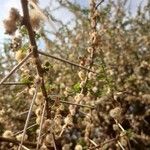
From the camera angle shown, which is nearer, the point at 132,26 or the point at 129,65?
the point at 129,65

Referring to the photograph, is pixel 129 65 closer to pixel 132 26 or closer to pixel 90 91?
pixel 132 26

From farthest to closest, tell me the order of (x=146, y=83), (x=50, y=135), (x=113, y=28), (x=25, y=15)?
(x=113, y=28), (x=146, y=83), (x=50, y=135), (x=25, y=15)

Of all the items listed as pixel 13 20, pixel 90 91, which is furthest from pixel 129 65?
pixel 13 20

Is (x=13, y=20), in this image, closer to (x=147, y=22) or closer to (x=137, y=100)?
(x=137, y=100)

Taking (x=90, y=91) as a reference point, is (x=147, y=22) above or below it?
above

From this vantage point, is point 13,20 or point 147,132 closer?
point 13,20

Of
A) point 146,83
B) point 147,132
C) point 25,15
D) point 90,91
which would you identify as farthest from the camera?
point 146,83

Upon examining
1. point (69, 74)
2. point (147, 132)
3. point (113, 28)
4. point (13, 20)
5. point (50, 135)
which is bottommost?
point (50, 135)

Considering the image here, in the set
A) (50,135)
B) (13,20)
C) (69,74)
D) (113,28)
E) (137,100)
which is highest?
(113,28)

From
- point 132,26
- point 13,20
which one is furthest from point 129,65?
point 13,20
